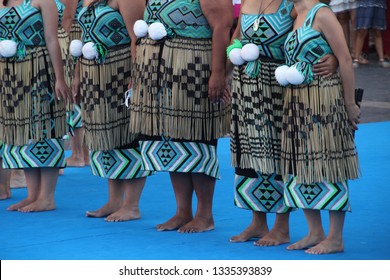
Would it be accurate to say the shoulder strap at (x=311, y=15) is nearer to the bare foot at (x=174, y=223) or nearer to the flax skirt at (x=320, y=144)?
the flax skirt at (x=320, y=144)

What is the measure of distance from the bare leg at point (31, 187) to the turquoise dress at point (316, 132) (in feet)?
7.67

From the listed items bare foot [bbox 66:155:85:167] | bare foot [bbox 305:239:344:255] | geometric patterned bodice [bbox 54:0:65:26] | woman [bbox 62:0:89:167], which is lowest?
bare foot [bbox 305:239:344:255]

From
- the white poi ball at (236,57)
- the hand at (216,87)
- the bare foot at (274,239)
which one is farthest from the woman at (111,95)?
the bare foot at (274,239)

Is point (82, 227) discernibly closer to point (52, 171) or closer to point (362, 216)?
point (52, 171)

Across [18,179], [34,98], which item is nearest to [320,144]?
[34,98]

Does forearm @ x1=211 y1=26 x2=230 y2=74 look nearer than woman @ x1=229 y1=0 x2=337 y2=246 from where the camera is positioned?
No

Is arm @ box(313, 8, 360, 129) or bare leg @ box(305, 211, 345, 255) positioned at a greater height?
arm @ box(313, 8, 360, 129)

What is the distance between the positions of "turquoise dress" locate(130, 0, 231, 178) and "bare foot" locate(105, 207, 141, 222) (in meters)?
0.54

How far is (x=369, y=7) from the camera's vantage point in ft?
52.2

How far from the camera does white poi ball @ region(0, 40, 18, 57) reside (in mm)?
7680

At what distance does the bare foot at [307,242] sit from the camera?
6.57 m

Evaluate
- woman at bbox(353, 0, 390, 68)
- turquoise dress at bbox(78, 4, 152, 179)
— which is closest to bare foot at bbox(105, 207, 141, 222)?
turquoise dress at bbox(78, 4, 152, 179)

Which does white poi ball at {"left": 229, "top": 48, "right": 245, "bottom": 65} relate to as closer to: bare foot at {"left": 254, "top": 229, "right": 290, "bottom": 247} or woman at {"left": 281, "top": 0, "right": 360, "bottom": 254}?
woman at {"left": 281, "top": 0, "right": 360, "bottom": 254}

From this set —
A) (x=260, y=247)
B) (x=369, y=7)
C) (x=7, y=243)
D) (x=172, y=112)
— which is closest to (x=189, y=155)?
(x=172, y=112)
